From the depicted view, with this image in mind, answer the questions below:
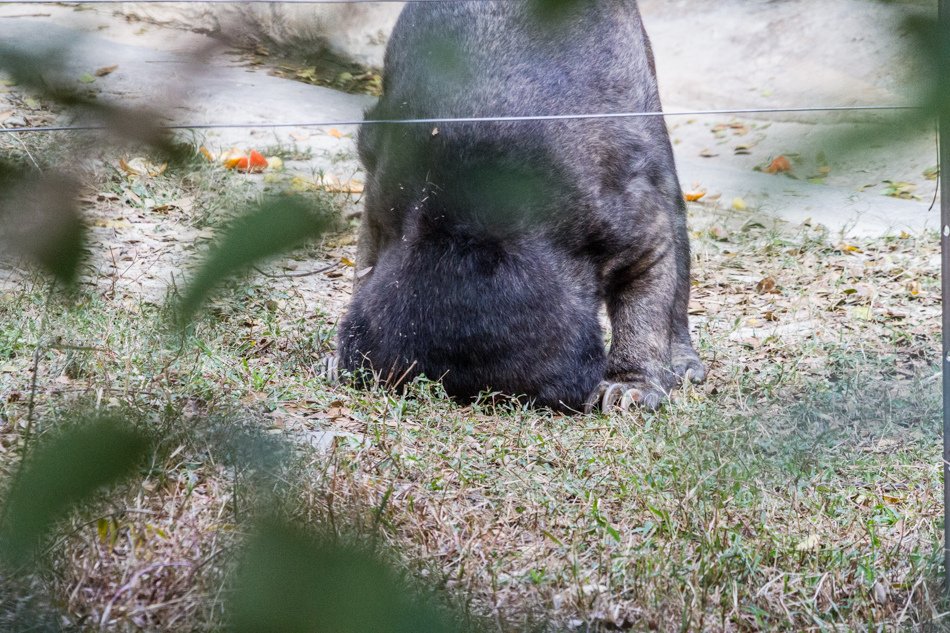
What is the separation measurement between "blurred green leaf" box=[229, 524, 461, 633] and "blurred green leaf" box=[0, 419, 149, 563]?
7.4 inches

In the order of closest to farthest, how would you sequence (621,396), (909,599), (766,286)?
1. (909,599)
2. (621,396)
3. (766,286)

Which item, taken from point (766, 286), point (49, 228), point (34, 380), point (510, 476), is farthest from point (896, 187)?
point (766, 286)

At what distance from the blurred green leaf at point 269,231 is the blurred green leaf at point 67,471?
20 centimetres

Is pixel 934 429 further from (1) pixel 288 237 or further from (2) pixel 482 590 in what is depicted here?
(1) pixel 288 237

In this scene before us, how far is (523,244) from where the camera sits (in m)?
4.21

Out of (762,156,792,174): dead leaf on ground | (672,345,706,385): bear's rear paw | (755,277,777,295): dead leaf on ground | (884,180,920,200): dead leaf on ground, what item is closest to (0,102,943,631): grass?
(672,345,706,385): bear's rear paw

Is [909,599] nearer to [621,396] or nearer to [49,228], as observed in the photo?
[621,396]

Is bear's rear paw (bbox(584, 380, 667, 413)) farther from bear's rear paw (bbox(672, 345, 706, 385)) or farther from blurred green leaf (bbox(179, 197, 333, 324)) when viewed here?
blurred green leaf (bbox(179, 197, 333, 324))

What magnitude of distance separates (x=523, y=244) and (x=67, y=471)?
3.35 meters

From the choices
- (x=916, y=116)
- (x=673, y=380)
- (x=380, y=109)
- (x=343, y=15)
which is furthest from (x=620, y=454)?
(x=916, y=116)

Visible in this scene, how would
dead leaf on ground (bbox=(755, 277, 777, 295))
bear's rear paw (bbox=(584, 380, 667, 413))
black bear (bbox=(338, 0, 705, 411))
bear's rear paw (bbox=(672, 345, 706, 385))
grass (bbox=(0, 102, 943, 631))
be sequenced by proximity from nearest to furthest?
grass (bbox=(0, 102, 943, 631)) → black bear (bbox=(338, 0, 705, 411)) → bear's rear paw (bbox=(584, 380, 667, 413)) → bear's rear paw (bbox=(672, 345, 706, 385)) → dead leaf on ground (bbox=(755, 277, 777, 295))

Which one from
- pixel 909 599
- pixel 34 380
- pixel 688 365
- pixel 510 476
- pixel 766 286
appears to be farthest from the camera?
pixel 766 286

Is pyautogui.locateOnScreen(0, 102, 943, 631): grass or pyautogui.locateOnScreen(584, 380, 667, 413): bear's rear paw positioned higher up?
pyautogui.locateOnScreen(0, 102, 943, 631): grass

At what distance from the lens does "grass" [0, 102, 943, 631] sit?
1.95 meters
